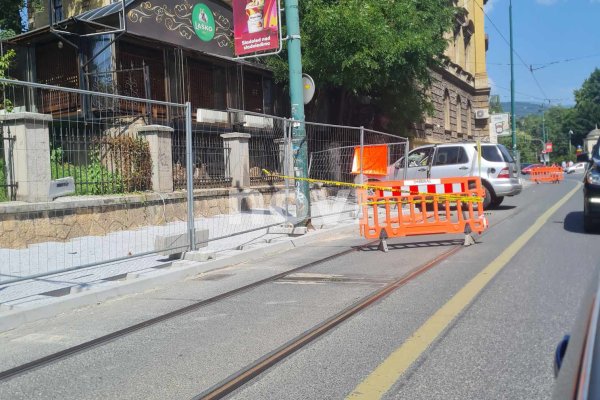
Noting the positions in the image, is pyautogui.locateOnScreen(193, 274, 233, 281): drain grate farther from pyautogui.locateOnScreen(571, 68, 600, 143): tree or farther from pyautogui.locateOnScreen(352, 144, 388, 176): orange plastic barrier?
pyautogui.locateOnScreen(571, 68, 600, 143): tree

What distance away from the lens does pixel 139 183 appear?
11.7 metres

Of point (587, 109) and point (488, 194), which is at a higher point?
point (587, 109)

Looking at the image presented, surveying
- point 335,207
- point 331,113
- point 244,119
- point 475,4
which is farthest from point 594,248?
point 475,4

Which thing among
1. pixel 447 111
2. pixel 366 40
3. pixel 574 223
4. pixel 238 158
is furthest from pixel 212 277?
pixel 447 111

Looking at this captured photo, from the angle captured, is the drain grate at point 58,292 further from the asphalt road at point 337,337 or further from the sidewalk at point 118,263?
the asphalt road at point 337,337

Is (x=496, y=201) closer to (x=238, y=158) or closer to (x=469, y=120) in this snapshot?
(x=238, y=158)

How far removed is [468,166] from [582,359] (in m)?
14.2

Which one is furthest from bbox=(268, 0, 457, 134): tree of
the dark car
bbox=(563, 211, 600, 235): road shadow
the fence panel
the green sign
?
the dark car

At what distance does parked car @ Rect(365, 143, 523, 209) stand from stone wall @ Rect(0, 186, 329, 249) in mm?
3936

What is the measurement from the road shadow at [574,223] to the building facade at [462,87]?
20.3 m

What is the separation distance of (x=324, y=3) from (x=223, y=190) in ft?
27.7

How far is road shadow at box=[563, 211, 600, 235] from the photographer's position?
34.2 ft

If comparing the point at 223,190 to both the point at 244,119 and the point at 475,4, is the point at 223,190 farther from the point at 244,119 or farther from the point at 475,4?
the point at 475,4

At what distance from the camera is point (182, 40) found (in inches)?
687
